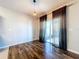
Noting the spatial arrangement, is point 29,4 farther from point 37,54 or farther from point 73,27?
point 37,54

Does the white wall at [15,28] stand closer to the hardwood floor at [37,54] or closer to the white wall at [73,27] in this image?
the hardwood floor at [37,54]

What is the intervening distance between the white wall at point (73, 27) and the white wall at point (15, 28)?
4030 millimetres

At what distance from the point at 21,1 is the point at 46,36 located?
3.36 metres

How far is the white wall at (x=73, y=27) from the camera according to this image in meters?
3.78

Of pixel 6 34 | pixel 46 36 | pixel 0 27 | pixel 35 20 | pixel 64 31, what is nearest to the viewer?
pixel 64 31

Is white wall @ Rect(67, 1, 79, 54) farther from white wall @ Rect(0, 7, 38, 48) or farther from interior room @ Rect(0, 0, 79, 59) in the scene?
white wall @ Rect(0, 7, 38, 48)

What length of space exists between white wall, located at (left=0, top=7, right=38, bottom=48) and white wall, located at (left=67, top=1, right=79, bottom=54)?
159 inches

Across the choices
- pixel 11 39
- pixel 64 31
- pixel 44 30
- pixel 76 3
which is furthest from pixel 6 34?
pixel 76 3

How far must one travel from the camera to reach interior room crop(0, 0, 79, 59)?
12.6 ft

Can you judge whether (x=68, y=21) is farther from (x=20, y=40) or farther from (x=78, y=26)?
(x=20, y=40)

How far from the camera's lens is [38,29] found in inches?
326

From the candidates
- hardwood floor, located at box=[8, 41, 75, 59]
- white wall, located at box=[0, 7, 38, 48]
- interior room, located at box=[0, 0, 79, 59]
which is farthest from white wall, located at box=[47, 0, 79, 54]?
white wall, located at box=[0, 7, 38, 48]

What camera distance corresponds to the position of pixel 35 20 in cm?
816

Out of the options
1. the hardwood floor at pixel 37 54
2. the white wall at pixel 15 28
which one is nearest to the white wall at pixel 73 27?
the hardwood floor at pixel 37 54
